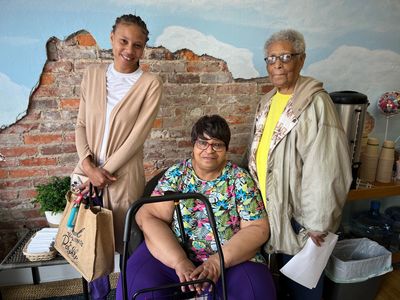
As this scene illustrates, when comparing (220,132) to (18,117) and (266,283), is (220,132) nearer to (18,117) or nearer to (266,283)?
(266,283)

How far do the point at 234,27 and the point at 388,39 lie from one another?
1.29m

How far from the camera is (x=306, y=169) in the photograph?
138 centimetres

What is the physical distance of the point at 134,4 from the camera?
1.88 m

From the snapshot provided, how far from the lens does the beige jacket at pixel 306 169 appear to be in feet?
4.39

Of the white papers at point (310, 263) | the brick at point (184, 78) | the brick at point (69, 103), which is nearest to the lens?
the white papers at point (310, 263)

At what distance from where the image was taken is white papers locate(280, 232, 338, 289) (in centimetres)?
146

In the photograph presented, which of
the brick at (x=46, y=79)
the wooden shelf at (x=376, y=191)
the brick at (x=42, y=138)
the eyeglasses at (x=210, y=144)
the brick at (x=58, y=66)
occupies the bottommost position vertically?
the wooden shelf at (x=376, y=191)

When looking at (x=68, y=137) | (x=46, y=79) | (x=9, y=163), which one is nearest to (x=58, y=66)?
(x=46, y=79)

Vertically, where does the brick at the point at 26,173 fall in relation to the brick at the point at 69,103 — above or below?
below

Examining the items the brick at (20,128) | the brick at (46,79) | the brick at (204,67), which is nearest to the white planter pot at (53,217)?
the brick at (20,128)

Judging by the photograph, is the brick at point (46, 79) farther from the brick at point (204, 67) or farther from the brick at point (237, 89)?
the brick at point (237, 89)

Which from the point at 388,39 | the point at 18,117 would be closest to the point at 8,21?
the point at 18,117

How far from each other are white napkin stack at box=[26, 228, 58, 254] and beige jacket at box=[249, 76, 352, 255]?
1210 millimetres

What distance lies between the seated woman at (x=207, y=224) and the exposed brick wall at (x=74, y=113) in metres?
0.62
